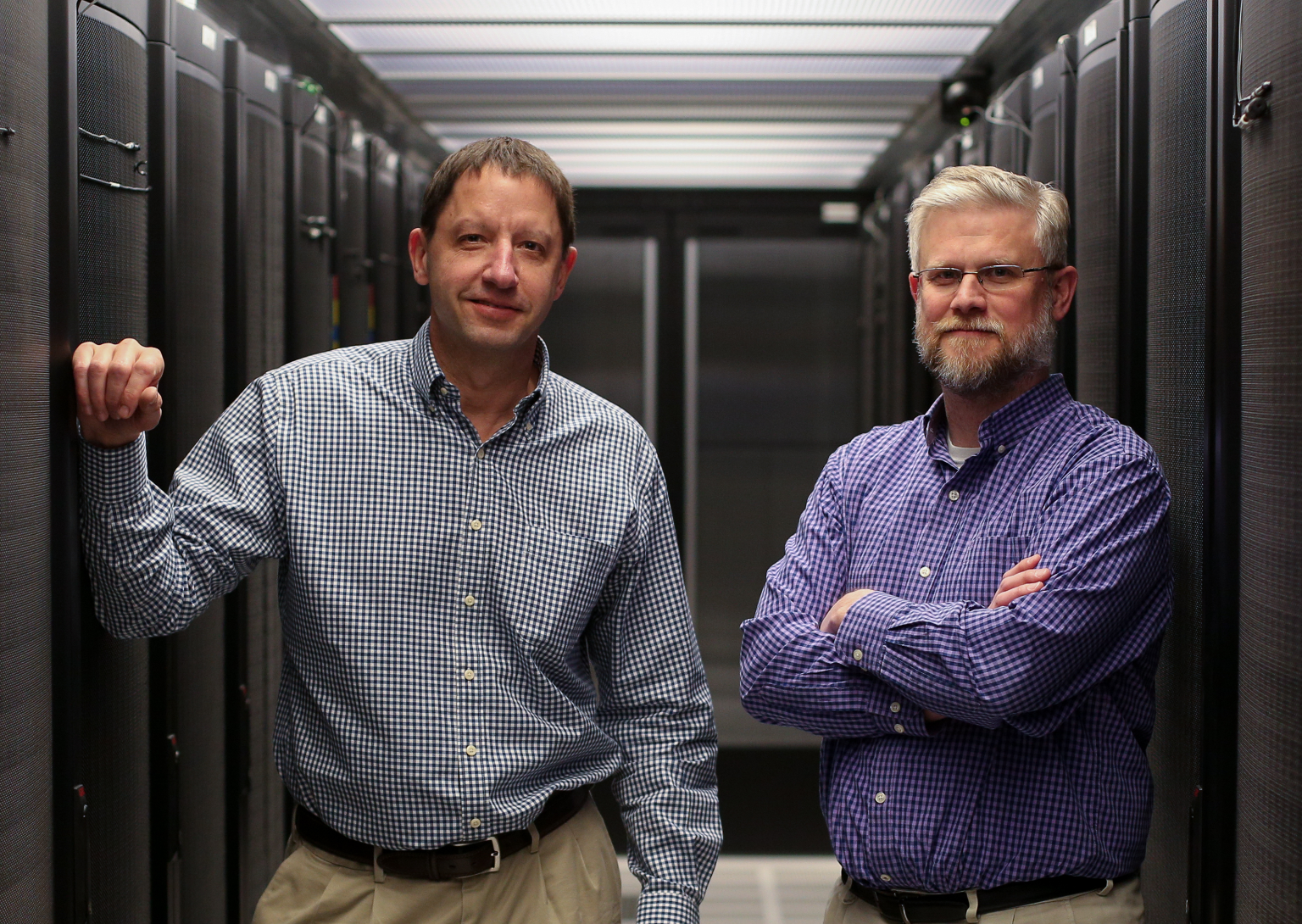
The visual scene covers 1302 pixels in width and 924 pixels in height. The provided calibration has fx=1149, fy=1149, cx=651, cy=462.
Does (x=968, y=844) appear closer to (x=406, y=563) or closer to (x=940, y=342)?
(x=940, y=342)

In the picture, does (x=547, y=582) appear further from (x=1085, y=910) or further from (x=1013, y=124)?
(x=1013, y=124)

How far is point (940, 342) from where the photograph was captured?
6.18ft

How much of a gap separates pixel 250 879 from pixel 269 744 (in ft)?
1.20

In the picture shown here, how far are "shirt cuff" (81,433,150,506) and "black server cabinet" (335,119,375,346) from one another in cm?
223

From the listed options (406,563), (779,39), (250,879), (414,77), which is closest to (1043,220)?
(406,563)

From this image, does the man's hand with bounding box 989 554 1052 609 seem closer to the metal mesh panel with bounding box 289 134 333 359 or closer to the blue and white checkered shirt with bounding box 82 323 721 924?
the blue and white checkered shirt with bounding box 82 323 721 924

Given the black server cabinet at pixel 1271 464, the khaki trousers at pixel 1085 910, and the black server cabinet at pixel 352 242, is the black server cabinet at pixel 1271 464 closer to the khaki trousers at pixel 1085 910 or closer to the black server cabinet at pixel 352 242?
the khaki trousers at pixel 1085 910

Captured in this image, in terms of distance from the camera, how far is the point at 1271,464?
1554mm

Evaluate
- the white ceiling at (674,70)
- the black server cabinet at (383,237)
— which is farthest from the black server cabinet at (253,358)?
the black server cabinet at (383,237)

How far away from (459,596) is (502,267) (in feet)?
1.68

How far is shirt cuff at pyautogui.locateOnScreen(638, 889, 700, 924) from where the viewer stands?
1751 millimetres

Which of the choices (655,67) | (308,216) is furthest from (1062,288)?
(655,67)

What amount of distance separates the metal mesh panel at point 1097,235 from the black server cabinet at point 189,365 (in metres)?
1.90

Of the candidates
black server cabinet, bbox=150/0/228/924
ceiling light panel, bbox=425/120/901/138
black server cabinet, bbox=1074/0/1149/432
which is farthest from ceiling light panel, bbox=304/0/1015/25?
ceiling light panel, bbox=425/120/901/138
